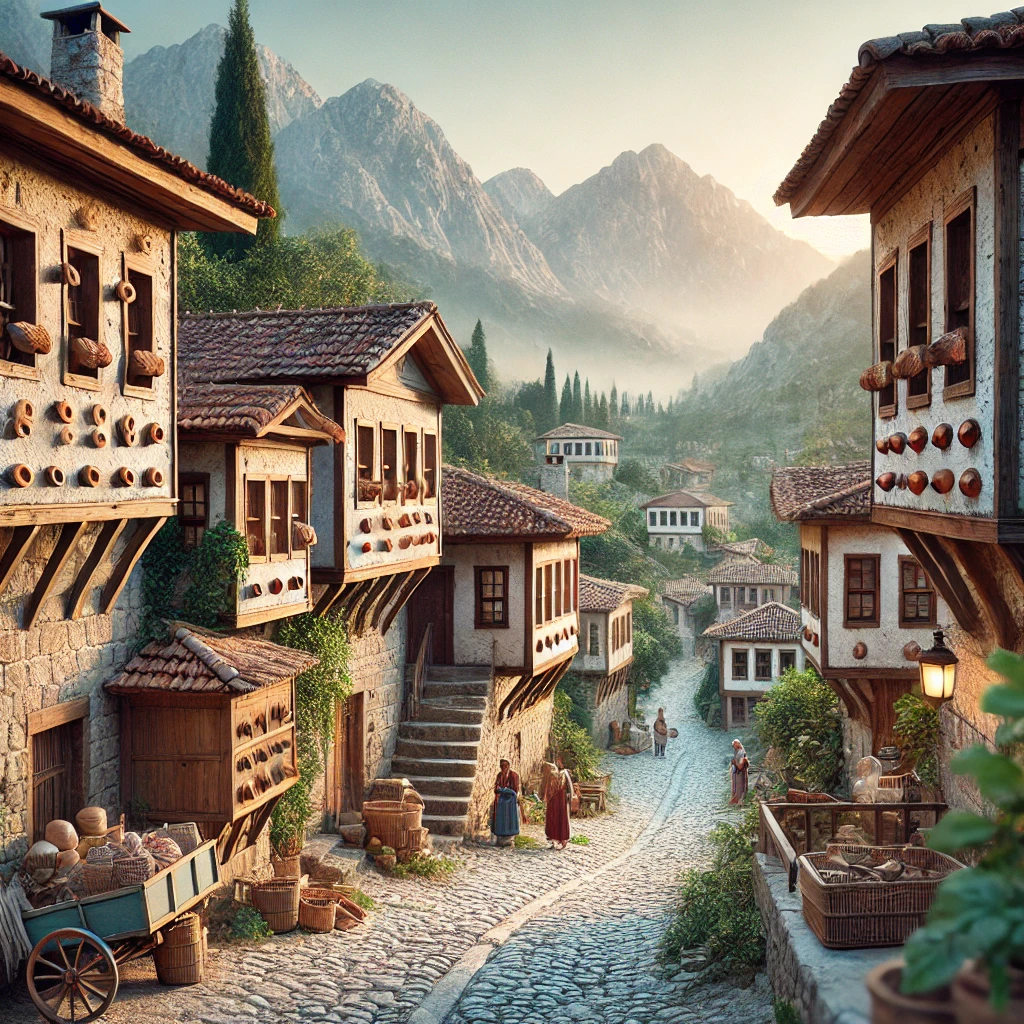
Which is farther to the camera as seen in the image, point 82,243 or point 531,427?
point 531,427

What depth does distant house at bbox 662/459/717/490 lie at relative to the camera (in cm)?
10000

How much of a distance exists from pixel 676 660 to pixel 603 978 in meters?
43.6

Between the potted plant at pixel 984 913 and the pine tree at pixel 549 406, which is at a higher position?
the pine tree at pixel 549 406

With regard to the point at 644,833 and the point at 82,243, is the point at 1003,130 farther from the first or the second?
the point at 644,833

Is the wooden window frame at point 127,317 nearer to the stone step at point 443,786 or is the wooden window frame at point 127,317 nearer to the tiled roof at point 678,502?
the stone step at point 443,786

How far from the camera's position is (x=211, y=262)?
3300 cm

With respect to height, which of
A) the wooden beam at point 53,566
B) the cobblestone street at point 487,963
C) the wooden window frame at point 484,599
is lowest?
the cobblestone street at point 487,963

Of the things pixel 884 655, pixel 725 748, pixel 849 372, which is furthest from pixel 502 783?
pixel 849 372

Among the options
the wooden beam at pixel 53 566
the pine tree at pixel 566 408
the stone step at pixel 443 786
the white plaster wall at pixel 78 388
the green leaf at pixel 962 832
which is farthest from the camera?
the pine tree at pixel 566 408

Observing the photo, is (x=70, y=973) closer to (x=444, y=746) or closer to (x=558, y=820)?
(x=444, y=746)

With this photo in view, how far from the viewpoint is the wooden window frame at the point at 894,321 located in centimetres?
1109

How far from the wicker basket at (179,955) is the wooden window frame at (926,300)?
27.5 feet

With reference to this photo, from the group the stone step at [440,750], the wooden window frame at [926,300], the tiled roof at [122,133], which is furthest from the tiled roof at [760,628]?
the tiled roof at [122,133]

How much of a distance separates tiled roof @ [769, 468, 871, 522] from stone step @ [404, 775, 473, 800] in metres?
7.41
